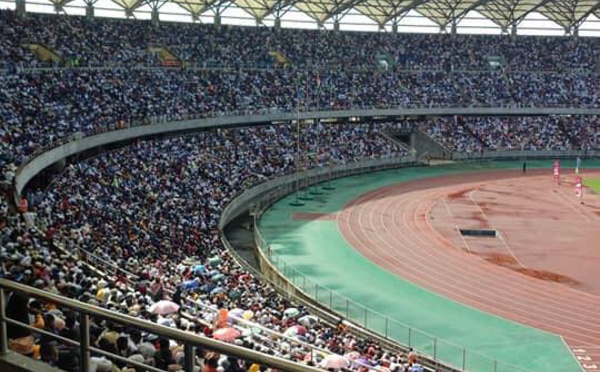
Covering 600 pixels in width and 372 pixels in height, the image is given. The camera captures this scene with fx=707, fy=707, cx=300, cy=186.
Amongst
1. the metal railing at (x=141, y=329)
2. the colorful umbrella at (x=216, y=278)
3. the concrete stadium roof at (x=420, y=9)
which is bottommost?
the colorful umbrella at (x=216, y=278)

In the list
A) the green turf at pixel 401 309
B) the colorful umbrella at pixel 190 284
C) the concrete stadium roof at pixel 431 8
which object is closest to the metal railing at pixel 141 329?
the colorful umbrella at pixel 190 284

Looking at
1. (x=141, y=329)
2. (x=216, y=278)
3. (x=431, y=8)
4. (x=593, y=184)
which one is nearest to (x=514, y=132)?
(x=593, y=184)

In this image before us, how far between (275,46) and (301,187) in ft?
73.6

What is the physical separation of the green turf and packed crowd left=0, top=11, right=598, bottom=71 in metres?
21.5

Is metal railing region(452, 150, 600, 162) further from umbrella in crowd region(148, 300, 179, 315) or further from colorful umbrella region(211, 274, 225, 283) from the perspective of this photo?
umbrella in crowd region(148, 300, 179, 315)

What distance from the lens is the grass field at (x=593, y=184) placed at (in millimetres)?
55072

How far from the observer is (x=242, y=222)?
43312 millimetres

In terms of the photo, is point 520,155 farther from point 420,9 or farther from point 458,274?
point 458,274

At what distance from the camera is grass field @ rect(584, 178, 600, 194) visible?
5507cm

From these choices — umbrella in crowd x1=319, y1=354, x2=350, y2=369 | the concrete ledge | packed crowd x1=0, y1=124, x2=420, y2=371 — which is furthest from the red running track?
the concrete ledge

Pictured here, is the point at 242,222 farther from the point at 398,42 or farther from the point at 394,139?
the point at 398,42

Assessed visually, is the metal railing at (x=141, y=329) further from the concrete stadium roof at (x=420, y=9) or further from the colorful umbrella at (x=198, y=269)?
the concrete stadium roof at (x=420, y=9)

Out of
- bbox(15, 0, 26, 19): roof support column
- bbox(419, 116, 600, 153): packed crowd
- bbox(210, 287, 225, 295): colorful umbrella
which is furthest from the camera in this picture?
bbox(419, 116, 600, 153): packed crowd

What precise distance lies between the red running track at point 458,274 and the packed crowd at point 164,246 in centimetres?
742
